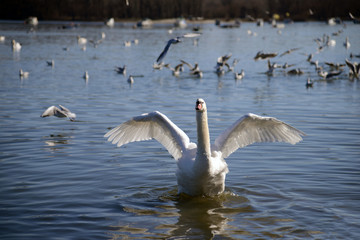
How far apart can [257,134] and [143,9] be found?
343ft

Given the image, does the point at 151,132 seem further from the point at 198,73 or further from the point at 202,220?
the point at 198,73

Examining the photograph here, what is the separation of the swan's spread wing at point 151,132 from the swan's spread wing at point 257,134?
0.67 m

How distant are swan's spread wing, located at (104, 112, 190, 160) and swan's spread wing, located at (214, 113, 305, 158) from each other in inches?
26.3

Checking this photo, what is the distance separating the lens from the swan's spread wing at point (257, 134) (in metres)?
9.37

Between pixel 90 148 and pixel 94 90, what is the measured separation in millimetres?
10245

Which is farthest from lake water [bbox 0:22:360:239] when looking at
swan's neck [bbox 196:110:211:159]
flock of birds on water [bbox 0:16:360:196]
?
swan's neck [bbox 196:110:211:159]

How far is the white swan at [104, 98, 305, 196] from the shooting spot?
8734mm

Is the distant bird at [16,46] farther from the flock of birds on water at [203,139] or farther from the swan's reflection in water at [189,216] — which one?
the swan's reflection in water at [189,216]

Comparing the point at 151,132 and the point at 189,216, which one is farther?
the point at 151,132

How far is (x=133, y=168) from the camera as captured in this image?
11.3 m

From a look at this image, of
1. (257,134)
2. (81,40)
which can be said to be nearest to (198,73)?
(257,134)

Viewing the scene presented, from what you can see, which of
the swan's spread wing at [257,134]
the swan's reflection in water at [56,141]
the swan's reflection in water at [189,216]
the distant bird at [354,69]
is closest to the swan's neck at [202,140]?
the swan's spread wing at [257,134]

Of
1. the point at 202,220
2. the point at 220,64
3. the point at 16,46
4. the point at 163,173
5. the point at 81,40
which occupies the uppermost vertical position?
the point at 81,40

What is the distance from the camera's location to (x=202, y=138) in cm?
866
